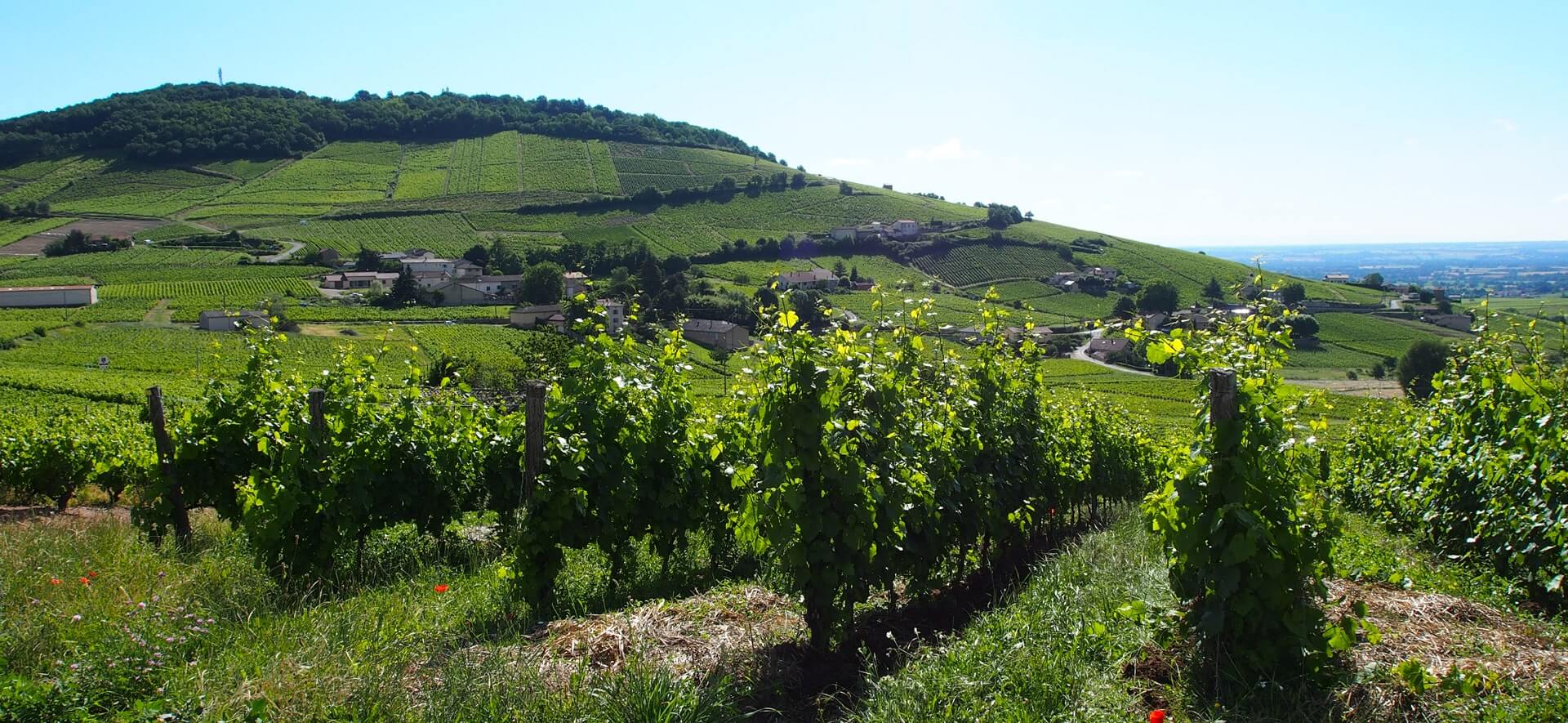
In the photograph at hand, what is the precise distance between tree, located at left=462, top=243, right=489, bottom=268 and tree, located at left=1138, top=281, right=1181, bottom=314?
58209 mm

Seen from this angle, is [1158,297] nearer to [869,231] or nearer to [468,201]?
[869,231]

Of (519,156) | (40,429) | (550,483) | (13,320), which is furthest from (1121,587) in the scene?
(519,156)

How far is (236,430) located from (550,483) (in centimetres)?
392

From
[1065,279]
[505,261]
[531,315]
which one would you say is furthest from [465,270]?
[1065,279]

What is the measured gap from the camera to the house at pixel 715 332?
169 ft

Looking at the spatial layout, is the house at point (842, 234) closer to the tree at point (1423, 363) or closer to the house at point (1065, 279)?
the house at point (1065, 279)

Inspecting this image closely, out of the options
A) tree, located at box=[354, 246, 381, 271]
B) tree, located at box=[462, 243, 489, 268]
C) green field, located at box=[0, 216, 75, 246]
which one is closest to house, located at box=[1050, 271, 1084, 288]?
tree, located at box=[462, 243, 489, 268]

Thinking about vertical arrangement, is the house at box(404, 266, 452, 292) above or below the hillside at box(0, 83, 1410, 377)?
below

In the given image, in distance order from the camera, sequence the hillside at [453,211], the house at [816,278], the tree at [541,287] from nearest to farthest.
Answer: the tree at [541,287] → the hillside at [453,211] → the house at [816,278]

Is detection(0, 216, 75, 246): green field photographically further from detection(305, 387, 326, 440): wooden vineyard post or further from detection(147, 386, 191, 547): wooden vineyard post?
detection(305, 387, 326, 440): wooden vineyard post

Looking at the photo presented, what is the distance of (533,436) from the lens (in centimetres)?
638

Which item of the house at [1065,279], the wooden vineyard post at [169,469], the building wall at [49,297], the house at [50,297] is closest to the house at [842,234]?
the house at [1065,279]

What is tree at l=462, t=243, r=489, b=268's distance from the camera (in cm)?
7975

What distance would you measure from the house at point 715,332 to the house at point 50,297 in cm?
4076
